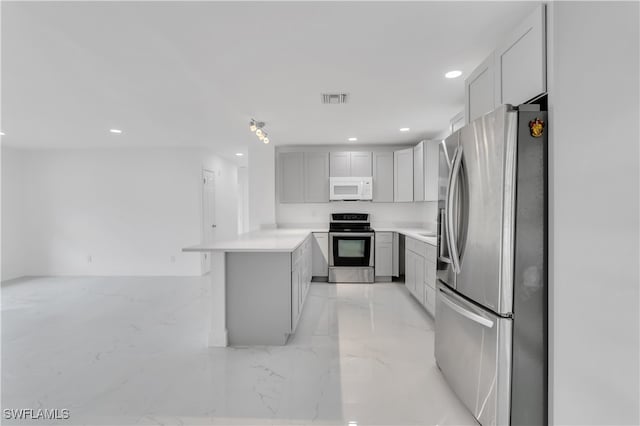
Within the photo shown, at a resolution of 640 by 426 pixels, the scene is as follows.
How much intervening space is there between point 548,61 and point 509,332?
4.49 feet

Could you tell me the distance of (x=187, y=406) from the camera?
5.99ft

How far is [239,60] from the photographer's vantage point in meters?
2.14

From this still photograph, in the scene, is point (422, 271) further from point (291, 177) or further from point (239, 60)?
point (239, 60)

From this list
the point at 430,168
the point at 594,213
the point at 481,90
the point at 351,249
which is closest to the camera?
the point at 594,213

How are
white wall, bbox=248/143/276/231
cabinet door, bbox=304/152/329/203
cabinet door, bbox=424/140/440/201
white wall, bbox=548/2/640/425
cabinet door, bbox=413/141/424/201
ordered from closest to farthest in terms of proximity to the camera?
1. white wall, bbox=548/2/640/425
2. cabinet door, bbox=424/140/440/201
3. cabinet door, bbox=413/141/424/201
4. cabinet door, bbox=304/152/329/203
5. white wall, bbox=248/143/276/231

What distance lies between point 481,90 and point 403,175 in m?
2.83

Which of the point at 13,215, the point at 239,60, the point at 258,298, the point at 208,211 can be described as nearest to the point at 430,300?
the point at 258,298

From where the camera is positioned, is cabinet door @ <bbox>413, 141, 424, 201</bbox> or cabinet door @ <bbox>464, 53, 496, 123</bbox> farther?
cabinet door @ <bbox>413, 141, 424, 201</bbox>

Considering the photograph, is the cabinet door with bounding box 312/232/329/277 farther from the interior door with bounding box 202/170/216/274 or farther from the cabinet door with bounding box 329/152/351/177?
the interior door with bounding box 202/170/216/274

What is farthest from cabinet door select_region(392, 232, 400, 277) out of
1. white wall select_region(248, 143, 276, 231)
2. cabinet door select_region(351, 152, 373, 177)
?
white wall select_region(248, 143, 276, 231)

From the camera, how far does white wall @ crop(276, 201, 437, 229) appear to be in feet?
17.4

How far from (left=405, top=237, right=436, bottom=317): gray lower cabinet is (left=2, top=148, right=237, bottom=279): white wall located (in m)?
3.68

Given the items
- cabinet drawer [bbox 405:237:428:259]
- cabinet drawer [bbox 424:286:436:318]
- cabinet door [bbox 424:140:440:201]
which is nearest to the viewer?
cabinet drawer [bbox 424:286:436:318]

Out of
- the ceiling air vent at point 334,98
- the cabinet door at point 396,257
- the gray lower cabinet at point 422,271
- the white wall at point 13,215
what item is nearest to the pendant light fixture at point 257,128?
the ceiling air vent at point 334,98
